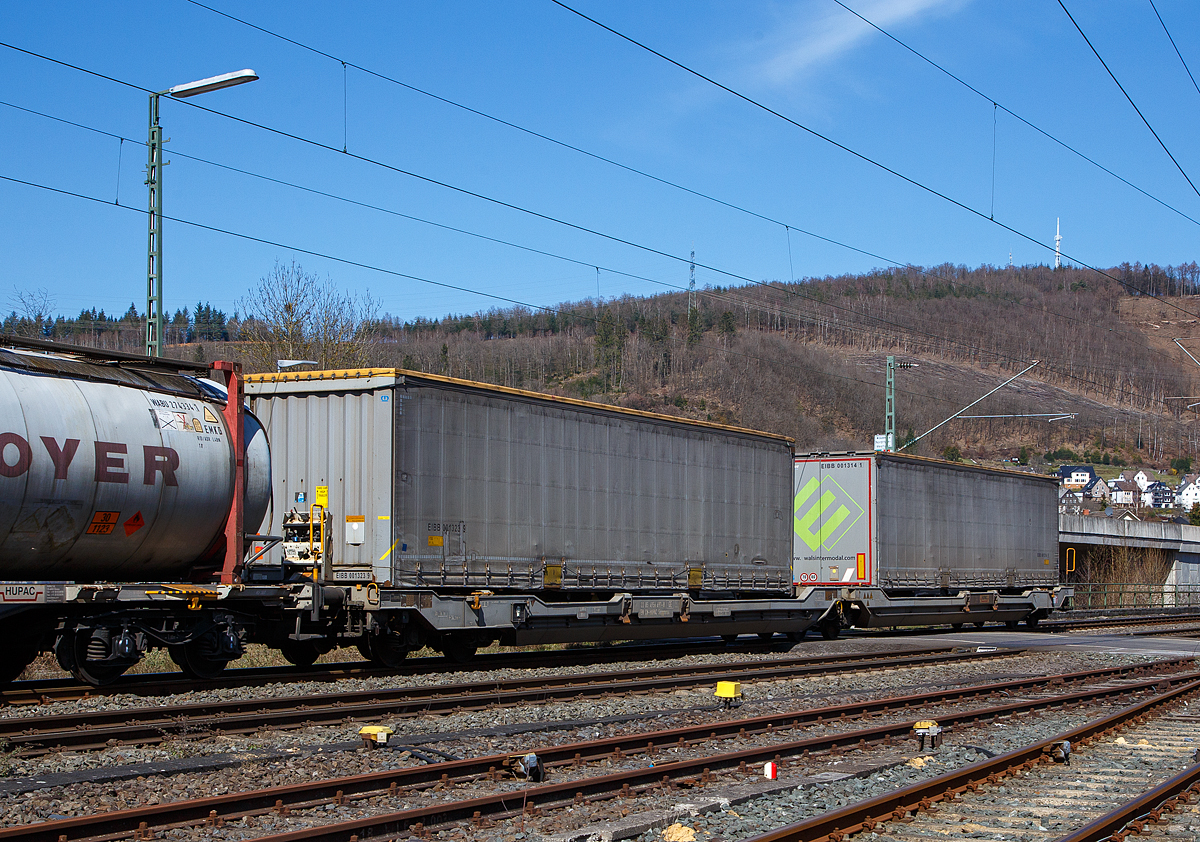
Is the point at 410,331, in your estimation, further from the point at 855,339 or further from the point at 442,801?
the point at 442,801

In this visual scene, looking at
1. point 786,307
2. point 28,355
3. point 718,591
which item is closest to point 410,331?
point 786,307

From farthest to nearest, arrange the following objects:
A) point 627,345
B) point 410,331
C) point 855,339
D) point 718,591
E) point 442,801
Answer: point 855,339 < point 627,345 < point 410,331 < point 718,591 < point 442,801

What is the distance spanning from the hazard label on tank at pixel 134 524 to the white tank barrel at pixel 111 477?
0.01m

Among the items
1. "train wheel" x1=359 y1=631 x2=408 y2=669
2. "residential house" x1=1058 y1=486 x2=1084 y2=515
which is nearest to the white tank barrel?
"train wheel" x1=359 y1=631 x2=408 y2=669

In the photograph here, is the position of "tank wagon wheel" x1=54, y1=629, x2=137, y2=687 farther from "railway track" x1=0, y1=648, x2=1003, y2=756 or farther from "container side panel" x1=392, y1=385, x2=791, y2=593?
"container side panel" x1=392, y1=385, x2=791, y2=593

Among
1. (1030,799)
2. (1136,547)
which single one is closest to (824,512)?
(1030,799)

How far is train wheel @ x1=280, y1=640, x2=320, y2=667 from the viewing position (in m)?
15.0

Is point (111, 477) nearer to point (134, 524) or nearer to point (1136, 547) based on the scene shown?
point (134, 524)

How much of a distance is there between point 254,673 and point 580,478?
5863 millimetres

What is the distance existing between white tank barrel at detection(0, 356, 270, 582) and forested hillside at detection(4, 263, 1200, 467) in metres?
23.5

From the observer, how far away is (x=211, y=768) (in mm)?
8398

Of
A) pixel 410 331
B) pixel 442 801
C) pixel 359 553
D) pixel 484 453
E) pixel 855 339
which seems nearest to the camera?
pixel 442 801

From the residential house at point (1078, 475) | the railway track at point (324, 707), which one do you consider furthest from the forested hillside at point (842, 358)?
the railway track at point (324, 707)

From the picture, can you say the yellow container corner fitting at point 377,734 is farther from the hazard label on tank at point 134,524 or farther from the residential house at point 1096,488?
the residential house at point 1096,488
